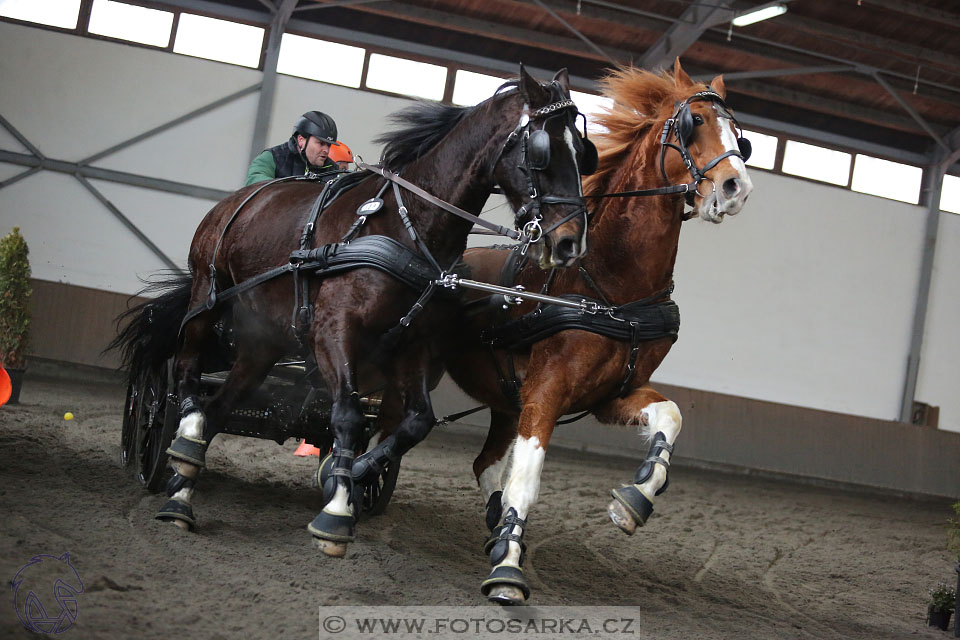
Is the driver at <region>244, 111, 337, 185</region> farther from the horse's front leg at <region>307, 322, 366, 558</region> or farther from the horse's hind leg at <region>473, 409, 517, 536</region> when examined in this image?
the horse's front leg at <region>307, 322, 366, 558</region>

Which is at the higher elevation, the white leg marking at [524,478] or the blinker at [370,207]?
the blinker at [370,207]

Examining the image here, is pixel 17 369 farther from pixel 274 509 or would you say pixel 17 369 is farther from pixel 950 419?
pixel 950 419

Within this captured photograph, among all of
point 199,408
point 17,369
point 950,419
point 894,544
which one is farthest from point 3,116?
point 950,419

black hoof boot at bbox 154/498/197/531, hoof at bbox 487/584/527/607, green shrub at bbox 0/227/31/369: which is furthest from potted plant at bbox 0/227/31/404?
hoof at bbox 487/584/527/607

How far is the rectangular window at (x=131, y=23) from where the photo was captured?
1085cm

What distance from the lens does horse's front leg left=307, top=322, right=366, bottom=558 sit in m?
3.22

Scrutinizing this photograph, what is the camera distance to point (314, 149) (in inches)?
206

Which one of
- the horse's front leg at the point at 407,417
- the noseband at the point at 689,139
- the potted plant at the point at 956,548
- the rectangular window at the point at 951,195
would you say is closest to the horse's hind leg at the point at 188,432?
the horse's front leg at the point at 407,417

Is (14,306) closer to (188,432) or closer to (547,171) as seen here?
(188,432)

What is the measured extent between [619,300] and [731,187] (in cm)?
69

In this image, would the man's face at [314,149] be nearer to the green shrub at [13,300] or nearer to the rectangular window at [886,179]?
the green shrub at [13,300]

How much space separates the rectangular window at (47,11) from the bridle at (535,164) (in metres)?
9.63

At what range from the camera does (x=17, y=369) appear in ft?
23.6

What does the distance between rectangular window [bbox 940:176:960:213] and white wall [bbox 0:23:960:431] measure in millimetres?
283
